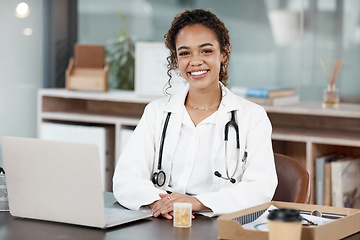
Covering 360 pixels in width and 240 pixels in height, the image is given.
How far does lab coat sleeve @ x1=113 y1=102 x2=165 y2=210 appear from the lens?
2223mm

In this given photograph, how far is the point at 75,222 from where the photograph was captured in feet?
6.40

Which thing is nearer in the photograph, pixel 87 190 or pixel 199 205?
pixel 87 190

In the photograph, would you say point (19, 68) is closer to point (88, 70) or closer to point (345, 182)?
point (88, 70)

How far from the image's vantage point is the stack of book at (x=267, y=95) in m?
3.60

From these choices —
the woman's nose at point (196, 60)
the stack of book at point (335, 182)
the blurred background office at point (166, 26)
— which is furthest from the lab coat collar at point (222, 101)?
the blurred background office at point (166, 26)

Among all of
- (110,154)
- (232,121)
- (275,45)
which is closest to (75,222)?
(232,121)

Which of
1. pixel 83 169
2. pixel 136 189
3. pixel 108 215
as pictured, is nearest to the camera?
pixel 83 169

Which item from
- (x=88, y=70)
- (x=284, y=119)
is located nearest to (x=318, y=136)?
(x=284, y=119)

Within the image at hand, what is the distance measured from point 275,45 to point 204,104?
1690 millimetres

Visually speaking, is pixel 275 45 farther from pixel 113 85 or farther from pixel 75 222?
pixel 75 222

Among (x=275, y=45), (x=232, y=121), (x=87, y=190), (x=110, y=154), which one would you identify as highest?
(x=275, y=45)

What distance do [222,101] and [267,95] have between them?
1142mm

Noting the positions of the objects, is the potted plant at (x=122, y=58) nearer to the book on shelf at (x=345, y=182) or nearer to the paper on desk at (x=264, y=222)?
the book on shelf at (x=345, y=182)

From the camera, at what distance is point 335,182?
11.5ft
